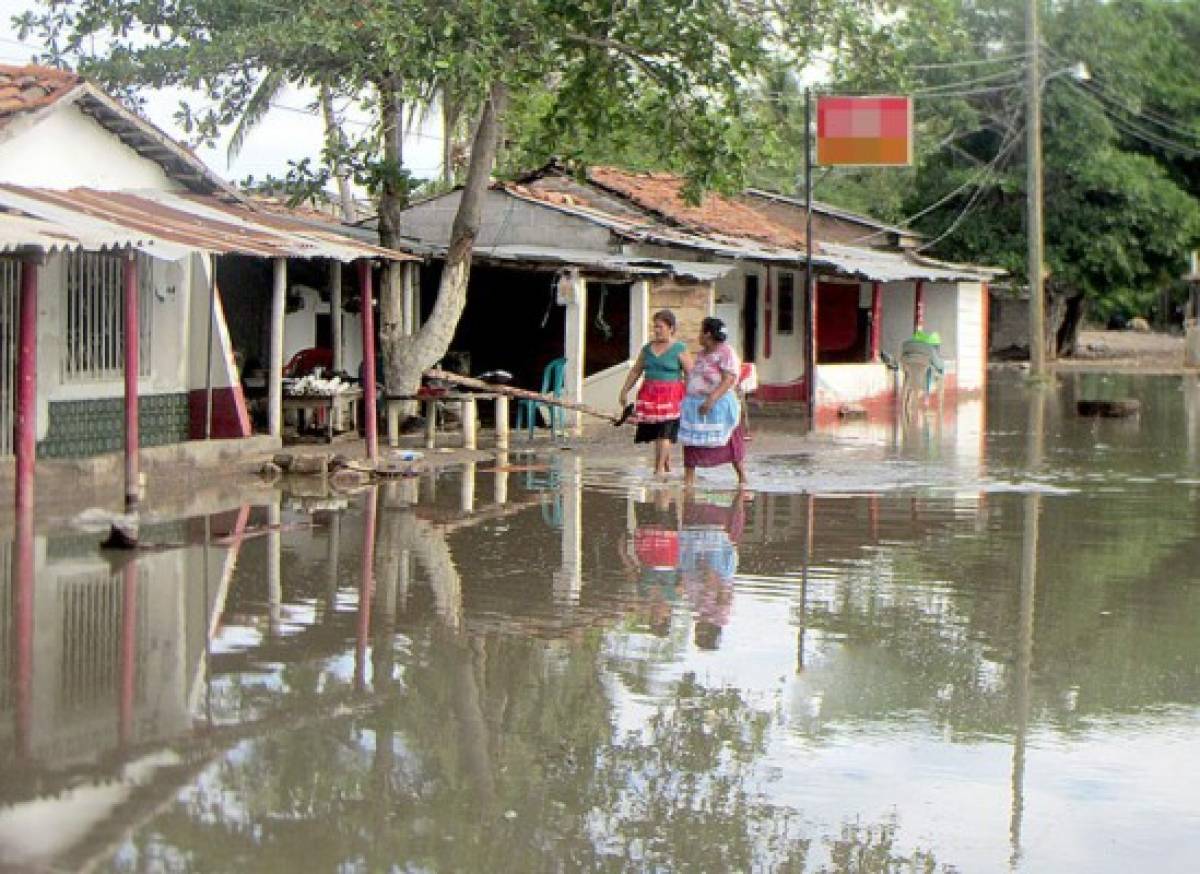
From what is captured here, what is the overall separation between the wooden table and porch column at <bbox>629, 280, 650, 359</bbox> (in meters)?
5.28

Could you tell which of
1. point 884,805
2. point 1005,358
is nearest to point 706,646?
point 884,805

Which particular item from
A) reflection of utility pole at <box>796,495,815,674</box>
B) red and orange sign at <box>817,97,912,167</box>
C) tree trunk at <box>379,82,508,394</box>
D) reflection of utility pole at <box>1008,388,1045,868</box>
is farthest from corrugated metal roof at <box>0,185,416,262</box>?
red and orange sign at <box>817,97,912,167</box>

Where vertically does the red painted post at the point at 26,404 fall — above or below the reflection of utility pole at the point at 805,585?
above

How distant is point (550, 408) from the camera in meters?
23.7

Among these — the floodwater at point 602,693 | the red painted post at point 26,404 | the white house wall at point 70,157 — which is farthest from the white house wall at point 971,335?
Answer: the red painted post at point 26,404

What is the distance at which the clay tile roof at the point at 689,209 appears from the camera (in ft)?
94.5

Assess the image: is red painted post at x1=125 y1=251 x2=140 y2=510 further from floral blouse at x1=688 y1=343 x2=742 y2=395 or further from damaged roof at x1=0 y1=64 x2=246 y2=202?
floral blouse at x1=688 y1=343 x2=742 y2=395

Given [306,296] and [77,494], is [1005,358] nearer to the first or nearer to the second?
[306,296]

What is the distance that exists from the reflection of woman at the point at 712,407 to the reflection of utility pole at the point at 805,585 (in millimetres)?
871

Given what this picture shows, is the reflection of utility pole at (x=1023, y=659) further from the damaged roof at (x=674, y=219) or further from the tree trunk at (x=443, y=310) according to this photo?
the damaged roof at (x=674, y=219)

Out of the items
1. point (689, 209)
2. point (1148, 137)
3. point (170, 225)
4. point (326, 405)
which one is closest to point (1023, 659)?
point (170, 225)

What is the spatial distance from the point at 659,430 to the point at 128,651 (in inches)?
359

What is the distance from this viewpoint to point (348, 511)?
14562 mm

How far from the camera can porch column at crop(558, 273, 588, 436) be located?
23625 mm
